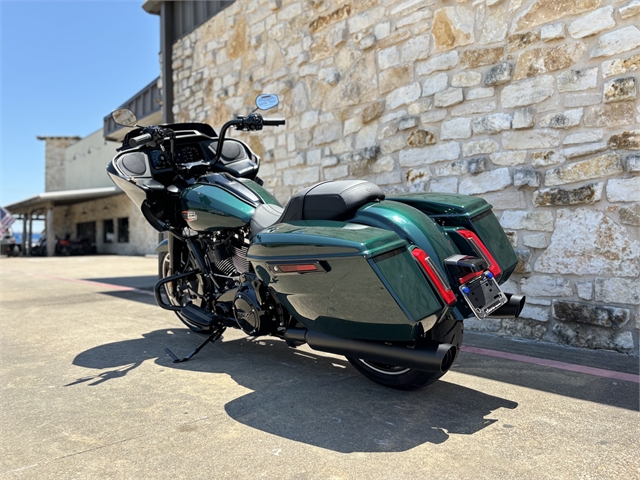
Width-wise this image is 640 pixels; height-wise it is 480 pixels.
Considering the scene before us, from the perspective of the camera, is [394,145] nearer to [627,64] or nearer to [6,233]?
[627,64]

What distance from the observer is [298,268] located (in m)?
2.42

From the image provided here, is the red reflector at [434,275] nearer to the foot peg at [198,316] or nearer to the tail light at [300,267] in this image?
the tail light at [300,267]

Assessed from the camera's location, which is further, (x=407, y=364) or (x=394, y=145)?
(x=394, y=145)

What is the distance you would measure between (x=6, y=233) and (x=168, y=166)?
2438cm

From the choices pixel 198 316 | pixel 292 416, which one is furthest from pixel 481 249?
pixel 198 316

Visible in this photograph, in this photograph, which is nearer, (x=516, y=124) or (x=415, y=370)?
(x=415, y=370)

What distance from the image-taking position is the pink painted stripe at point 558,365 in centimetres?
317

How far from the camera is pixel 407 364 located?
234 centimetres

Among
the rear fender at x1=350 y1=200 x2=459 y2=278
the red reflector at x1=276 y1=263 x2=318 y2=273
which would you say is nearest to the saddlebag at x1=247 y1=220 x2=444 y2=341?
the red reflector at x1=276 y1=263 x2=318 y2=273

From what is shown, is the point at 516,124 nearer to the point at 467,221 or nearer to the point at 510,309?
the point at 467,221

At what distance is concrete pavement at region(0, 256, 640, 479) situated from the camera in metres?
2.02

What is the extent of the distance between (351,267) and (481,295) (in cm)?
64

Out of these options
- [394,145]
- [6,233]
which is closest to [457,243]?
[394,145]

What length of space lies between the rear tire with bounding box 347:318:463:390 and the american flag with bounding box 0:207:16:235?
83.5 ft
